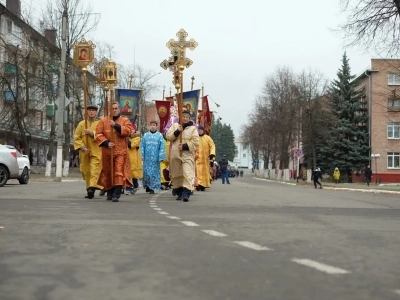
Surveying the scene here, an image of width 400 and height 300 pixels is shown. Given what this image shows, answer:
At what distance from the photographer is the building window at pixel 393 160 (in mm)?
71250

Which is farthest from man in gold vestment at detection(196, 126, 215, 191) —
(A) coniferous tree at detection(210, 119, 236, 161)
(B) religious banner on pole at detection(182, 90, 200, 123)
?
(A) coniferous tree at detection(210, 119, 236, 161)

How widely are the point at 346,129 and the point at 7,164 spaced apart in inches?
1839

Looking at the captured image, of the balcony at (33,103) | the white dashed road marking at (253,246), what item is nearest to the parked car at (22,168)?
the white dashed road marking at (253,246)

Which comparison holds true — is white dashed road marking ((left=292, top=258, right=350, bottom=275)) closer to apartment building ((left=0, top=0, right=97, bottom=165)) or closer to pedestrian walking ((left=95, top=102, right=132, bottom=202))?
pedestrian walking ((left=95, top=102, right=132, bottom=202))

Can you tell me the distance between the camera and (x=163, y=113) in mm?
27672

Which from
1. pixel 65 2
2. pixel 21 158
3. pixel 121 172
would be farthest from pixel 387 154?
pixel 121 172

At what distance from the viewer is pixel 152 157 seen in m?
18.2

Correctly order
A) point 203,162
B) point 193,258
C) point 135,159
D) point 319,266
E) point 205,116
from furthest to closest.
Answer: point 205,116
point 203,162
point 135,159
point 193,258
point 319,266

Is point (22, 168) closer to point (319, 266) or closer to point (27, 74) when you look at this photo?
point (27, 74)

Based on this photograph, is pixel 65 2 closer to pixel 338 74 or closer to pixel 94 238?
pixel 338 74

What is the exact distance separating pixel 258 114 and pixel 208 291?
243ft

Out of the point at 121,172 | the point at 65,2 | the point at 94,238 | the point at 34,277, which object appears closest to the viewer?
the point at 34,277

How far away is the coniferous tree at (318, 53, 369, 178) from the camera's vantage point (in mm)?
64312

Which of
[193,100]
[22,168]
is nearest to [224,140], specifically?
[193,100]
